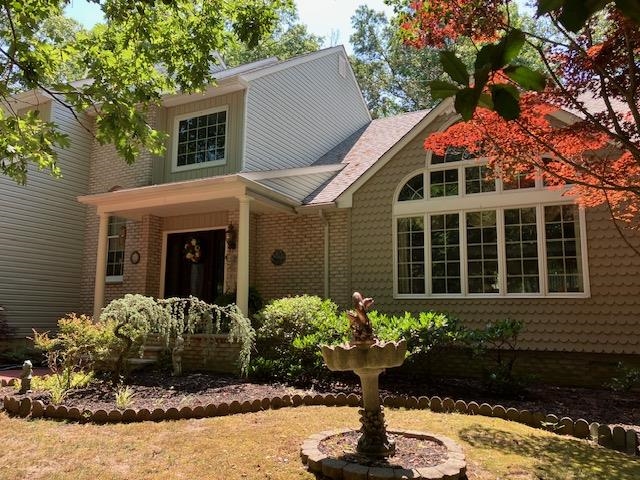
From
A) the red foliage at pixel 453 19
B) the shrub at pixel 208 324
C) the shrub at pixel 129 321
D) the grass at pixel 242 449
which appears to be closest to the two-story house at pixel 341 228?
the shrub at pixel 208 324

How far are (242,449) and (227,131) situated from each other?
369 inches

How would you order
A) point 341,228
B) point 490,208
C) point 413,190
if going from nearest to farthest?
point 490,208 → point 413,190 → point 341,228

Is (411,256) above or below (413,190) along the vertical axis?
below

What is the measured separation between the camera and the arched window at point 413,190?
10469 mm

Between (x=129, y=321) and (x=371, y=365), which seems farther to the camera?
(x=129, y=321)

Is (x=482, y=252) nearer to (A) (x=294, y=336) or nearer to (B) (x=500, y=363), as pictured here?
A: (B) (x=500, y=363)

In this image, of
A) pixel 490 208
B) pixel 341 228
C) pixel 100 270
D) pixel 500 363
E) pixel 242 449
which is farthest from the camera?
pixel 100 270

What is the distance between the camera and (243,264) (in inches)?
383

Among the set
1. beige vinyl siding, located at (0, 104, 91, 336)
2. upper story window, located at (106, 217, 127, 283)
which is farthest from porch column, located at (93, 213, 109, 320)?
beige vinyl siding, located at (0, 104, 91, 336)

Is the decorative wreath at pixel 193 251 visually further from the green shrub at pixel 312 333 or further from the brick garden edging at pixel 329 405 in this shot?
the brick garden edging at pixel 329 405

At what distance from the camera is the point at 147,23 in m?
6.65

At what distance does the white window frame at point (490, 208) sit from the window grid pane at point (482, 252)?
0.31 ft

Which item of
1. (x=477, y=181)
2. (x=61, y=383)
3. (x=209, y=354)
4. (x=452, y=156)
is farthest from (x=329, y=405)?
(x=452, y=156)

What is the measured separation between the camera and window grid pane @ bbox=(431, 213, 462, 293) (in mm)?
9914
